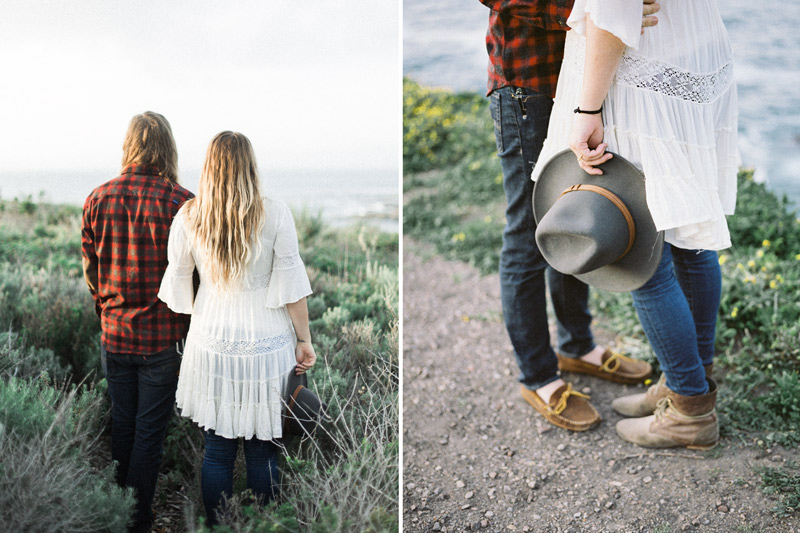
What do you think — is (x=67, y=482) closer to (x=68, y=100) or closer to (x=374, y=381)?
(x=374, y=381)

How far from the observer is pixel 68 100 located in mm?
2600

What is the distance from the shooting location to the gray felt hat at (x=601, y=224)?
2.11 m

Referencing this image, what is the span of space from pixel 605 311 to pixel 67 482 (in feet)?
9.08

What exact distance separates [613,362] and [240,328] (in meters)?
1.80

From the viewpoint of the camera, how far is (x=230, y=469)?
89.1 inches

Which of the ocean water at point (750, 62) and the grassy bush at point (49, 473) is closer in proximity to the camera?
the grassy bush at point (49, 473)

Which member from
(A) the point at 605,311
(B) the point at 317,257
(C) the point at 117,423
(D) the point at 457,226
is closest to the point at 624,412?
(A) the point at 605,311

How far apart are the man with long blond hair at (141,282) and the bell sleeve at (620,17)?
1434mm

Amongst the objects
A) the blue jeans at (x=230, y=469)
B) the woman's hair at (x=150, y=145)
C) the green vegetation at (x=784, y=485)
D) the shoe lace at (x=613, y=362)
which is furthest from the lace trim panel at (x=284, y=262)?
the green vegetation at (x=784, y=485)

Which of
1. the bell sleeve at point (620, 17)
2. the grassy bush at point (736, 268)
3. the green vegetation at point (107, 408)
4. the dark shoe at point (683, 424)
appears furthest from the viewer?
the grassy bush at point (736, 268)

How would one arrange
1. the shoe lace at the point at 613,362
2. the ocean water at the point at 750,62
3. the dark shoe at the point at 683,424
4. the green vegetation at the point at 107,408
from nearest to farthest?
the green vegetation at the point at 107,408, the dark shoe at the point at 683,424, the shoe lace at the point at 613,362, the ocean water at the point at 750,62

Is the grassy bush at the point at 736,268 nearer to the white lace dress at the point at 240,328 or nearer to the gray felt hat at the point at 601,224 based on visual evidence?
the gray felt hat at the point at 601,224

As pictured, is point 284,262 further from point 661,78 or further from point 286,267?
point 661,78

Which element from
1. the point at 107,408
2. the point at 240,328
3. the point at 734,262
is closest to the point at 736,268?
the point at 734,262
